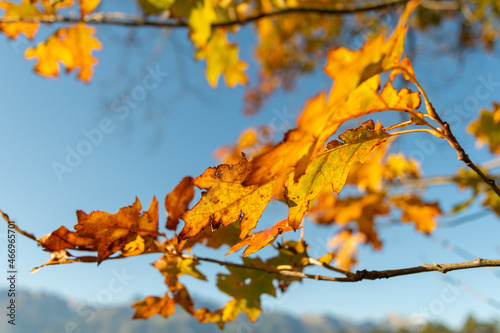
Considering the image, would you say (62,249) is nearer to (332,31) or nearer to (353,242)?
(353,242)

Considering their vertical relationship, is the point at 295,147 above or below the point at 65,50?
below

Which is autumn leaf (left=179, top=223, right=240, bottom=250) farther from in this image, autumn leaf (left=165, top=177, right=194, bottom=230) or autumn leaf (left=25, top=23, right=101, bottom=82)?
autumn leaf (left=25, top=23, right=101, bottom=82)

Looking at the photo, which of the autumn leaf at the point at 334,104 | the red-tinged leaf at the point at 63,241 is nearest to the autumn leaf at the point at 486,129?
the autumn leaf at the point at 334,104

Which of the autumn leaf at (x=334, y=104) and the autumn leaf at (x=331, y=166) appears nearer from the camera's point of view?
the autumn leaf at (x=334, y=104)

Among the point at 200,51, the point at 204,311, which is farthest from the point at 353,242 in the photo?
the point at 204,311

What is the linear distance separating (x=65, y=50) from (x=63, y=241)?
1.57 metres

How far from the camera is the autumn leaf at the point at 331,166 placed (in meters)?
0.65

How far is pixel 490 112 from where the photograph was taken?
182 cm

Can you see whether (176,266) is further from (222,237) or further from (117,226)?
(117,226)

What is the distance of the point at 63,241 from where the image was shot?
30.9 inches

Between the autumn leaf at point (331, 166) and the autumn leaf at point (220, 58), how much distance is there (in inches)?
67.5

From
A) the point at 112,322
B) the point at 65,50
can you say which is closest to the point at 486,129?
the point at 65,50

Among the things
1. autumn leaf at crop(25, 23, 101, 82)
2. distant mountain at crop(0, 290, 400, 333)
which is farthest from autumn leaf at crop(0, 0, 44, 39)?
distant mountain at crop(0, 290, 400, 333)

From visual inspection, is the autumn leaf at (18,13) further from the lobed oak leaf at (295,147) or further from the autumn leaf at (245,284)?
the lobed oak leaf at (295,147)
